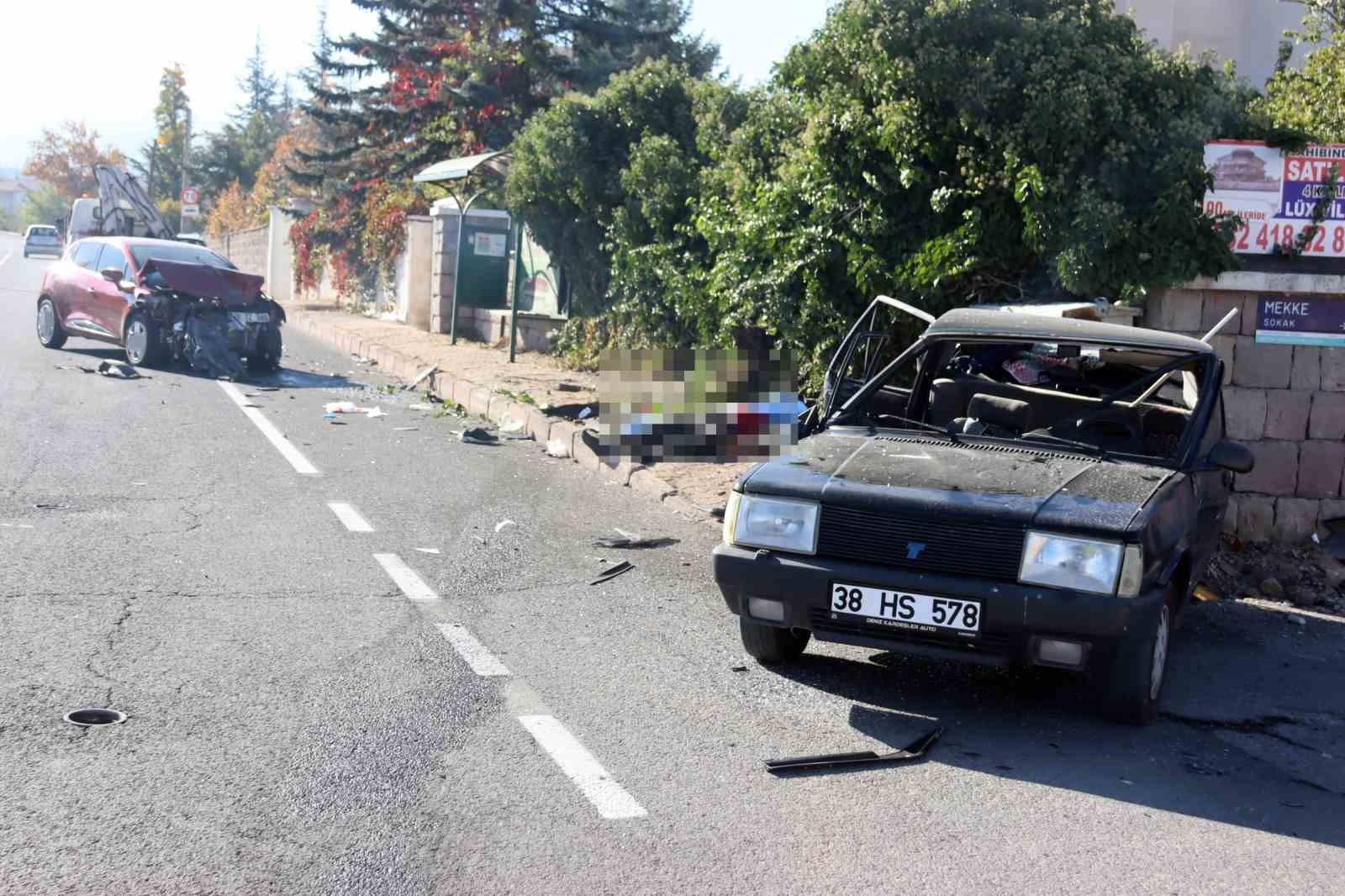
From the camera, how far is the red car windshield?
17.0 m

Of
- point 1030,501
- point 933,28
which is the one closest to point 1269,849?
point 1030,501

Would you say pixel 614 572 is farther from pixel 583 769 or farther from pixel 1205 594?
pixel 1205 594

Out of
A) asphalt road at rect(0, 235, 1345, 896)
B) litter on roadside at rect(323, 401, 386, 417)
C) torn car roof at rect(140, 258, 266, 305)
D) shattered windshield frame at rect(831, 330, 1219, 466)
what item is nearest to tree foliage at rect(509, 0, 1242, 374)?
shattered windshield frame at rect(831, 330, 1219, 466)

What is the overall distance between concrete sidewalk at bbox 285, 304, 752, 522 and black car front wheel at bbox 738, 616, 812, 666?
3284 millimetres

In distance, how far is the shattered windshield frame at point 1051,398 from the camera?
20.3ft

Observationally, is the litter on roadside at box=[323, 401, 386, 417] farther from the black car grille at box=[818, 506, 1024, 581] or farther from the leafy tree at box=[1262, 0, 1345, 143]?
the black car grille at box=[818, 506, 1024, 581]

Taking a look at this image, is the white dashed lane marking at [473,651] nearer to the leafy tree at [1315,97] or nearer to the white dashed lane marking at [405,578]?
the white dashed lane marking at [405,578]

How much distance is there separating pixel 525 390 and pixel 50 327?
297 inches

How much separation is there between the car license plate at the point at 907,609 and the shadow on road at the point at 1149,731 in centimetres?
42

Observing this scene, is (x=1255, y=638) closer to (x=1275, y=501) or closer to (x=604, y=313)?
(x=1275, y=501)

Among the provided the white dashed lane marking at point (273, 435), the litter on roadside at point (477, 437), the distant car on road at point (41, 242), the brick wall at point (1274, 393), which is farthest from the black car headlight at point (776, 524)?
the distant car on road at point (41, 242)

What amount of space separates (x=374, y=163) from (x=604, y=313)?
73.6 ft

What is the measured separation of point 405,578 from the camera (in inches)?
278

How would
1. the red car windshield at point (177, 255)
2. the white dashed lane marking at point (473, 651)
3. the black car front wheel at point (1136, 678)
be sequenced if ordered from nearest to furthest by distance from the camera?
the black car front wheel at point (1136, 678) → the white dashed lane marking at point (473, 651) → the red car windshield at point (177, 255)
